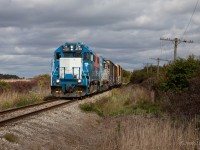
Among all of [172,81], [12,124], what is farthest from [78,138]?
[172,81]

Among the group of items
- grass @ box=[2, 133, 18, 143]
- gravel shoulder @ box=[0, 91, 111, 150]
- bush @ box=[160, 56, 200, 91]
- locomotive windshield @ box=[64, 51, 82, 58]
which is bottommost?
gravel shoulder @ box=[0, 91, 111, 150]

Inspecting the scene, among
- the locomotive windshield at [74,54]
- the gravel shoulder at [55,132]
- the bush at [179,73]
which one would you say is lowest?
the gravel shoulder at [55,132]

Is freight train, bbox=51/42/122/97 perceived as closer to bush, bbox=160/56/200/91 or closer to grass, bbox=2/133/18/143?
bush, bbox=160/56/200/91

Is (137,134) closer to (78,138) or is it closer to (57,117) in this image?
(78,138)

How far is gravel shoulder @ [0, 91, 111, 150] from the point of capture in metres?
9.52

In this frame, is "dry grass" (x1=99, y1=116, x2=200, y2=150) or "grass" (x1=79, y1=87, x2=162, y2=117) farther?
"grass" (x1=79, y1=87, x2=162, y2=117)

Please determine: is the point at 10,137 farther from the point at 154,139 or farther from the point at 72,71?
the point at 72,71

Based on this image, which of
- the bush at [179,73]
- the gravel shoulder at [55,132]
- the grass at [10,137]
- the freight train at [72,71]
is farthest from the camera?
the freight train at [72,71]


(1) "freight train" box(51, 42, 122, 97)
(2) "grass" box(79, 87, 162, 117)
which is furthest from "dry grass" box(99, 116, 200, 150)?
(1) "freight train" box(51, 42, 122, 97)

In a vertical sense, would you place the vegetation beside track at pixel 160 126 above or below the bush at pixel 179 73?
below

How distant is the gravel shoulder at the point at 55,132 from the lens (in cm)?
952

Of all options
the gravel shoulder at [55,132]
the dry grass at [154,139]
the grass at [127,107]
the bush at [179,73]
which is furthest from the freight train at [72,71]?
the dry grass at [154,139]

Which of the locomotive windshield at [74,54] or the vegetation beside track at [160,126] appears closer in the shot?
the vegetation beside track at [160,126]

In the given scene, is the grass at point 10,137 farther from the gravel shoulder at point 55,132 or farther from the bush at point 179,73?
the bush at point 179,73
